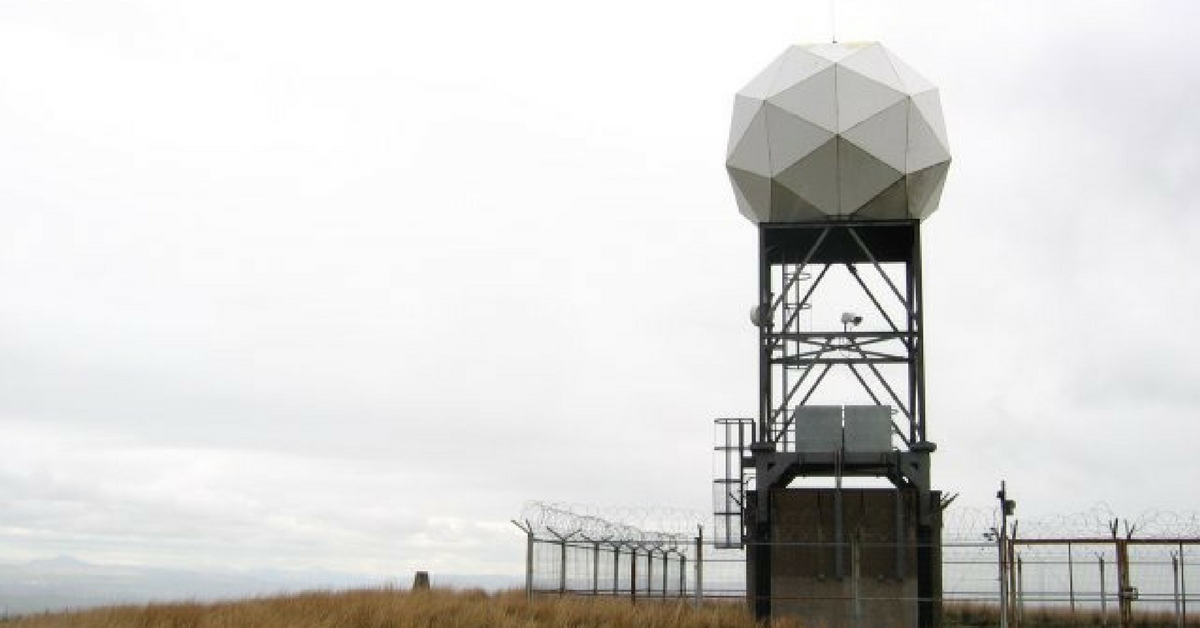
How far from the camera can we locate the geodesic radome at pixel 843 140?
29.0 metres

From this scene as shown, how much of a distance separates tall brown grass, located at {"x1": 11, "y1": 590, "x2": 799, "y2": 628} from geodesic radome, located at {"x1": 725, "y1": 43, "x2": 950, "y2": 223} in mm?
9255

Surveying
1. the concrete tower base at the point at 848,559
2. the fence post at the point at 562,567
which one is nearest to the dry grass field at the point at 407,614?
the fence post at the point at 562,567

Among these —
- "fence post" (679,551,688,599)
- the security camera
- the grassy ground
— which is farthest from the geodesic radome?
the grassy ground

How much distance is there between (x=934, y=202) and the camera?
1190 inches

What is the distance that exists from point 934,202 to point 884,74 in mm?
3113

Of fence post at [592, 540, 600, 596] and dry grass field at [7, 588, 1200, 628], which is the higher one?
fence post at [592, 540, 600, 596]

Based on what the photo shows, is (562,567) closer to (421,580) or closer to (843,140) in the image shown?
(421,580)

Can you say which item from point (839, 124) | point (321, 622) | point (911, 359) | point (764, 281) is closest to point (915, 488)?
point (911, 359)

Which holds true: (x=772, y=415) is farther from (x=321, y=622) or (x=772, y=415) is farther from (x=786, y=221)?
(x=321, y=622)

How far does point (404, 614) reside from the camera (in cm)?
2152

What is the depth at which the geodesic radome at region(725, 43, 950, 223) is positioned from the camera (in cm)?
2898

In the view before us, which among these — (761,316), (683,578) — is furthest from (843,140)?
(683,578)

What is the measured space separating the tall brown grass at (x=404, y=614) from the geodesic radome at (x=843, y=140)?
9255 millimetres

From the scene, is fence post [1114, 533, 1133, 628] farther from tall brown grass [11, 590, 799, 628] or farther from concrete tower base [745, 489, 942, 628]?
tall brown grass [11, 590, 799, 628]
